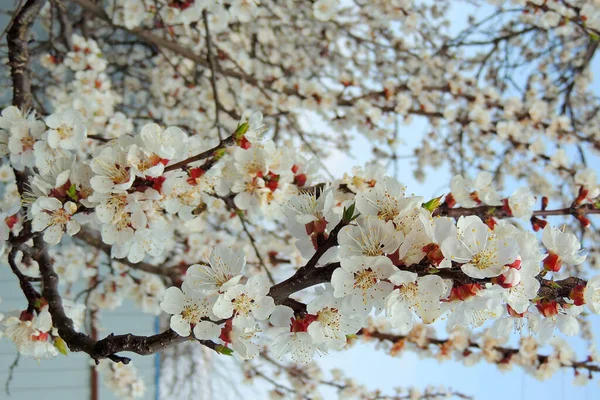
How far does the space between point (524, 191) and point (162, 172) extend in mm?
896

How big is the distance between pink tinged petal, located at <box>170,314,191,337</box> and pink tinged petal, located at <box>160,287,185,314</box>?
3 centimetres

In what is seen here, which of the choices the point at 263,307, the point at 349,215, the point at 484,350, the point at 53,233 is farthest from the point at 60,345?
the point at 484,350

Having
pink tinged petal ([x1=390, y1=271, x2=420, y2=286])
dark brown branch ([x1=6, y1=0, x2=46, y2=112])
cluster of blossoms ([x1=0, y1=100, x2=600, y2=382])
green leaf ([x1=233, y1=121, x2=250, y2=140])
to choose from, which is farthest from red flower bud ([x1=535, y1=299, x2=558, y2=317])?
dark brown branch ([x1=6, y1=0, x2=46, y2=112])

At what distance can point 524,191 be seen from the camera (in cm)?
125

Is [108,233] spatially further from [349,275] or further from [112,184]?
[349,275]

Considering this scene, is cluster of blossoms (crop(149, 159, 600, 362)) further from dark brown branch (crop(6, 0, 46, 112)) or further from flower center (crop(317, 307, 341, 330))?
dark brown branch (crop(6, 0, 46, 112))

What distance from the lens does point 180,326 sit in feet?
2.68

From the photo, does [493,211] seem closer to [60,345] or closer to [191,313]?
[191,313]

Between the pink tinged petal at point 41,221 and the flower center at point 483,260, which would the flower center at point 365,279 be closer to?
the flower center at point 483,260

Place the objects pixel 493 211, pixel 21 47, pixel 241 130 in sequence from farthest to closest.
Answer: pixel 21 47
pixel 493 211
pixel 241 130

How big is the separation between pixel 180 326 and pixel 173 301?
2.1 inches

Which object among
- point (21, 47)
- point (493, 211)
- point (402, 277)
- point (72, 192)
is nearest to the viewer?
point (402, 277)

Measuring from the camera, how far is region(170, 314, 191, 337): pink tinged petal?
2.66 feet

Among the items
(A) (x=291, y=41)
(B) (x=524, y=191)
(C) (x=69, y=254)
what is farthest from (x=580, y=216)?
(A) (x=291, y=41)
